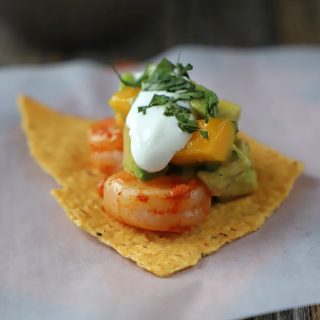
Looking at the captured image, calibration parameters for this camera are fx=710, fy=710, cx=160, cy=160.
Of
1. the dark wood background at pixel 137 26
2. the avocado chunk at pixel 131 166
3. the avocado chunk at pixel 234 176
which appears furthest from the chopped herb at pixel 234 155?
the dark wood background at pixel 137 26

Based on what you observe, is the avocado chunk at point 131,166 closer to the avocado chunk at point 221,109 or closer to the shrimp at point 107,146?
the shrimp at point 107,146

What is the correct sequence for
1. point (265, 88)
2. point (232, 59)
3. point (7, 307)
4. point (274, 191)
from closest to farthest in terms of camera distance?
point (7, 307) < point (274, 191) < point (265, 88) < point (232, 59)

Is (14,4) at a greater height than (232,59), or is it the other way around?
(14,4)

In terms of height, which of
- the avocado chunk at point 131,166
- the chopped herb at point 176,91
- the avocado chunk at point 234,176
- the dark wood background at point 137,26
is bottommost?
the dark wood background at point 137,26

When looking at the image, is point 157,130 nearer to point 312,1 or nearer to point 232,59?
point 232,59

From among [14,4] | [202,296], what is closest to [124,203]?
[202,296]

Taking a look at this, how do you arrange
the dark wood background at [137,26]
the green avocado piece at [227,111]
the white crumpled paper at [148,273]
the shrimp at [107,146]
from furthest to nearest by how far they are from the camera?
1. the dark wood background at [137,26]
2. the shrimp at [107,146]
3. the green avocado piece at [227,111]
4. the white crumpled paper at [148,273]
